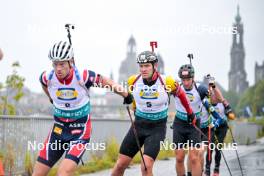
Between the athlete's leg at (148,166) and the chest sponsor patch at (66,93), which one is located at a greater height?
the chest sponsor patch at (66,93)

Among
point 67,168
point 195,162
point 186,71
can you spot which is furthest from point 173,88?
point 67,168

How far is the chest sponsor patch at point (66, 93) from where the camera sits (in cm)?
814

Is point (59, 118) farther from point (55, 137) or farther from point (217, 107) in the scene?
point (217, 107)

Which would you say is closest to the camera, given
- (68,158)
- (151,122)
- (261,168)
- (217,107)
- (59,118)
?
(68,158)

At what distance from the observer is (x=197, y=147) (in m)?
11.5

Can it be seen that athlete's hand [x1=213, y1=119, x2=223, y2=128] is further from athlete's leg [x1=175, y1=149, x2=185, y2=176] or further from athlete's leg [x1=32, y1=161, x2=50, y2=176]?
athlete's leg [x1=32, y1=161, x2=50, y2=176]

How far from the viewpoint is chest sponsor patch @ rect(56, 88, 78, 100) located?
8141 millimetres

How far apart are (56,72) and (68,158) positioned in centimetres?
114

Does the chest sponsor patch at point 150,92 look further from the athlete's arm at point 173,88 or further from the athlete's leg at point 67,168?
the athlete's leg at point 67,168

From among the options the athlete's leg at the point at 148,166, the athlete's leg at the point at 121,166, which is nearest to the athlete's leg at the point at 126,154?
the athlete's leg at the point at 121,166

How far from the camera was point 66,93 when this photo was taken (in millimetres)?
8156

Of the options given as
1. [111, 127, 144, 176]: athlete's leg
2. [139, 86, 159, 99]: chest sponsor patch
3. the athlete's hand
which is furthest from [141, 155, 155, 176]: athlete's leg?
the athlete's hand

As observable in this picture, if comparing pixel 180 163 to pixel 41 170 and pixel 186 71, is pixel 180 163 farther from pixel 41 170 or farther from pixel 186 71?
pixel 41 170

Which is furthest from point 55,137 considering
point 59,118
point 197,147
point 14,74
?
point 14,74
